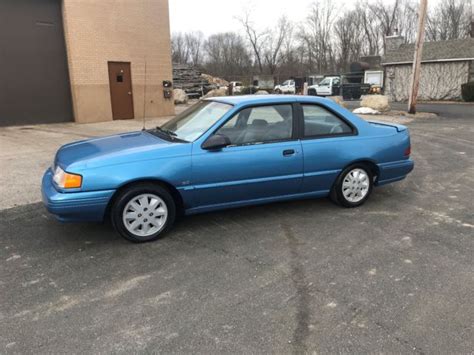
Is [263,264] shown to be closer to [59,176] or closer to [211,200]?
[211,200]

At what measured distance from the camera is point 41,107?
14922 millimetres

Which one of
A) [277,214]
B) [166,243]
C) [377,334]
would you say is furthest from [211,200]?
[377,334]

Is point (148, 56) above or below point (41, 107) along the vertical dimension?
above

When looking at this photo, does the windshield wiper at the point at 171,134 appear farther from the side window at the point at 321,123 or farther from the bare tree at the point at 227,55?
the bare tree at the point at 227,55

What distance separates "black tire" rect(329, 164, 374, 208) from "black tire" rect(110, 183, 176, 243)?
207cm

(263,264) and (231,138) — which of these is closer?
(263,264)

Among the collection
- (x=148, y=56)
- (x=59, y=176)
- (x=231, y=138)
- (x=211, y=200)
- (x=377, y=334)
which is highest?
(x=148, y=56)

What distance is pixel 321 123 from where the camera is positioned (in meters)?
5.29

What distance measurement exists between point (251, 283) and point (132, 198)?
1.51 m

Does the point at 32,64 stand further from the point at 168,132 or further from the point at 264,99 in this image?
the point at 264,99

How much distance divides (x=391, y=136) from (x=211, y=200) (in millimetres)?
2590

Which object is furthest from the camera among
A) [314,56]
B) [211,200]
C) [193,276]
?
[314,56]

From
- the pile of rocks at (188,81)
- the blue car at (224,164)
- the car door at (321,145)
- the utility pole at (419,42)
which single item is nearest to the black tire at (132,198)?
the blue car at (224,164)

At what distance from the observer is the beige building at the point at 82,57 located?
46.8 feet
